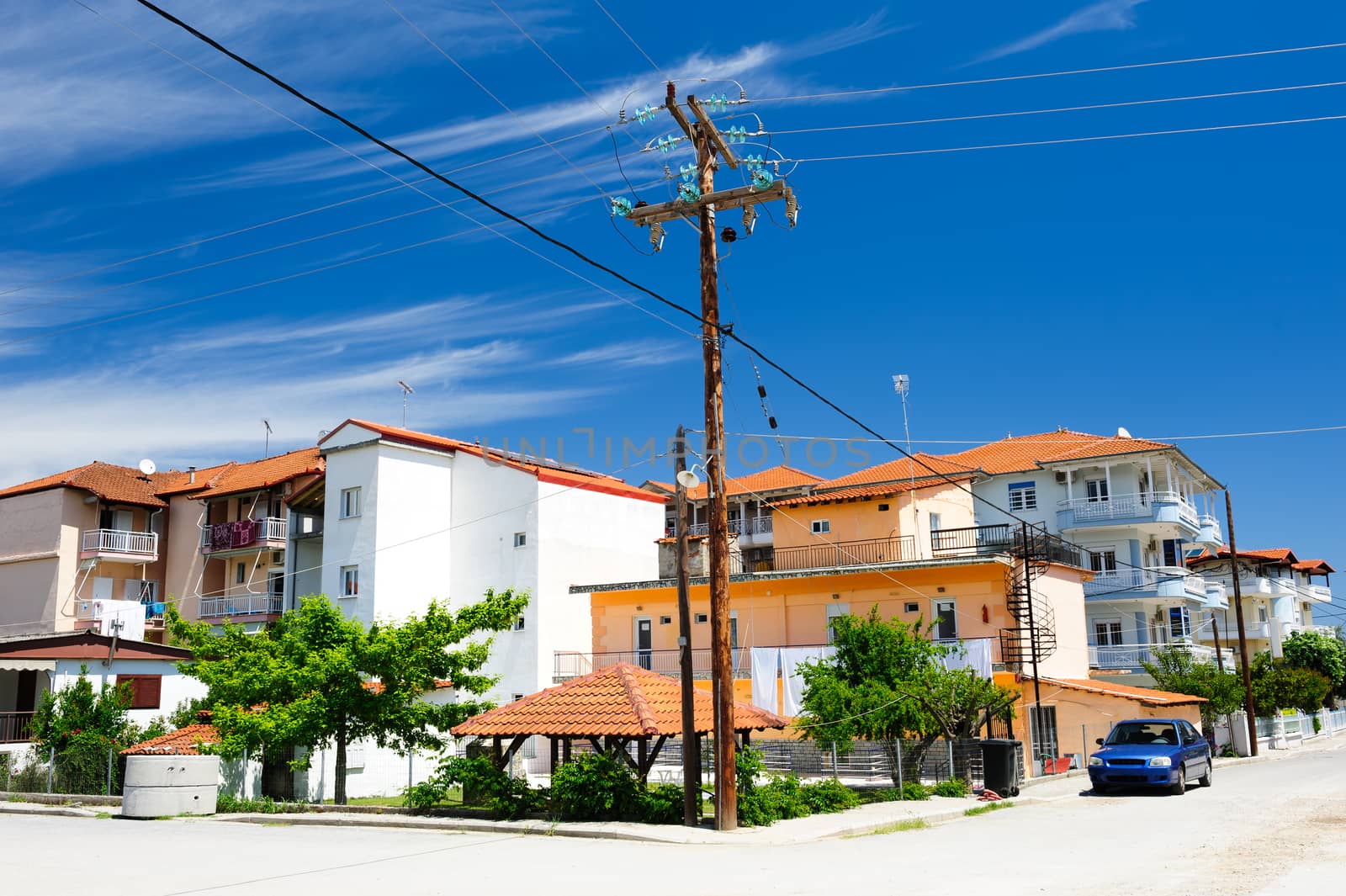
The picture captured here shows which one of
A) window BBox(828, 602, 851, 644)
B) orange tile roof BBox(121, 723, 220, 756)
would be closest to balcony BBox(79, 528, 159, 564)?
orange tile roof BBox(121, 723, 220, 756)

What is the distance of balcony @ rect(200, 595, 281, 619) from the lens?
5003 cm

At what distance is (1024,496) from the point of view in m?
57.5

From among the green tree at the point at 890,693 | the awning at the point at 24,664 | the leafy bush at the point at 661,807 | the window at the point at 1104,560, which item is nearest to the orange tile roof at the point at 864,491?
the window at the point at 1104,560

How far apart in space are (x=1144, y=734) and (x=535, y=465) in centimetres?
2753

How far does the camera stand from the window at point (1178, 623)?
53.7 m

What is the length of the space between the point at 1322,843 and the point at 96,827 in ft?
67.5

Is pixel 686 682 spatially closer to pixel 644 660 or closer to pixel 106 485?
pixel 644 660

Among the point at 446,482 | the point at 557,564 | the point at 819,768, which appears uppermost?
the point at 446,482

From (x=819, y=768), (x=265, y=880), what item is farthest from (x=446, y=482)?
(x=265, y=880)

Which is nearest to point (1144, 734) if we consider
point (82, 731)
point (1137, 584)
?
point (82, 731)

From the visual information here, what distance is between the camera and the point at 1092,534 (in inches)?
2159

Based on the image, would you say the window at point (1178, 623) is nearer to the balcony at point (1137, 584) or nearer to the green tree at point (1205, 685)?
the balcony at point (1137, 584)

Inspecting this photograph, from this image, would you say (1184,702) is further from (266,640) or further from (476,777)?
(266,640)

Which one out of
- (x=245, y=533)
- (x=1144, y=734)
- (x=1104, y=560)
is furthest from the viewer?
(x=1104, y=560)
